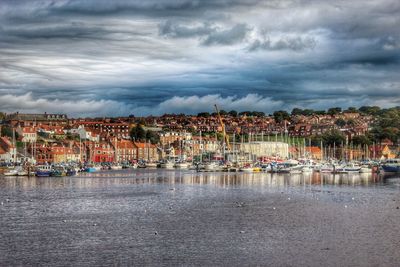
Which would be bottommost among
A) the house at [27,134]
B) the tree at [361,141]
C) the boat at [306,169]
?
the boat at [306,169]

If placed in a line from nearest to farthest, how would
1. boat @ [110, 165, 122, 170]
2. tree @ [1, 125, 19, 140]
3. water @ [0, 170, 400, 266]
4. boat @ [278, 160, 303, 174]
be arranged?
water @ [0, 170, 400, 266] → boat @ [278, 160, 303, 174] → boat @ [110, 165, 122, 170] → tree @ [1, 125, 19, 140]

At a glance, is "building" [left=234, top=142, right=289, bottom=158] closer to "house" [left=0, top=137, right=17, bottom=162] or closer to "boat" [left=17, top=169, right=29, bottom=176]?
"house" [left=0, top=137, right=17, bottom=162]

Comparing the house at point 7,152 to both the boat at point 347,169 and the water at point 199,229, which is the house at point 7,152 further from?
the water at point 199,229

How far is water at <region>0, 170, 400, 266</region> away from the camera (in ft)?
101

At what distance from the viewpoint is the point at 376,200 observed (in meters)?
58.6

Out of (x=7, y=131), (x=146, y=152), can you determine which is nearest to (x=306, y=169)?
(x=146, y=152)

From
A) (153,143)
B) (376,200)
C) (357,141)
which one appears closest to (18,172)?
(376,200)

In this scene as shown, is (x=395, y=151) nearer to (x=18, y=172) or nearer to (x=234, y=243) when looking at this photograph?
(x=18, y=172)

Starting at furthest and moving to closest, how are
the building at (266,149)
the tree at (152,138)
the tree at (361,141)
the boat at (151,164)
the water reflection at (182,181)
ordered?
1. the tree at (152,138)
2. the tree at (361,141)
3. the building at (266,149)
4. the boat at (151,164)
5. the water reflection at (182,181)

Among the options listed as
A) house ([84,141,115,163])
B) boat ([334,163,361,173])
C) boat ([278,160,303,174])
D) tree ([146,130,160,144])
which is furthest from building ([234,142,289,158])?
boat ([334,163,361,173])

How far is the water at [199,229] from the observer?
30672mm

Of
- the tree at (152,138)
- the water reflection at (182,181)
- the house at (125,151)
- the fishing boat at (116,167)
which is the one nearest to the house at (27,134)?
the house at (125,151)

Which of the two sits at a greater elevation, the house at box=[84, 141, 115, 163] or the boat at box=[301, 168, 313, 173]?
the house at box=[84, 141, 115, 163]

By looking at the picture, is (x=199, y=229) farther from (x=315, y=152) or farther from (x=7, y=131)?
(x=315, y=152)
